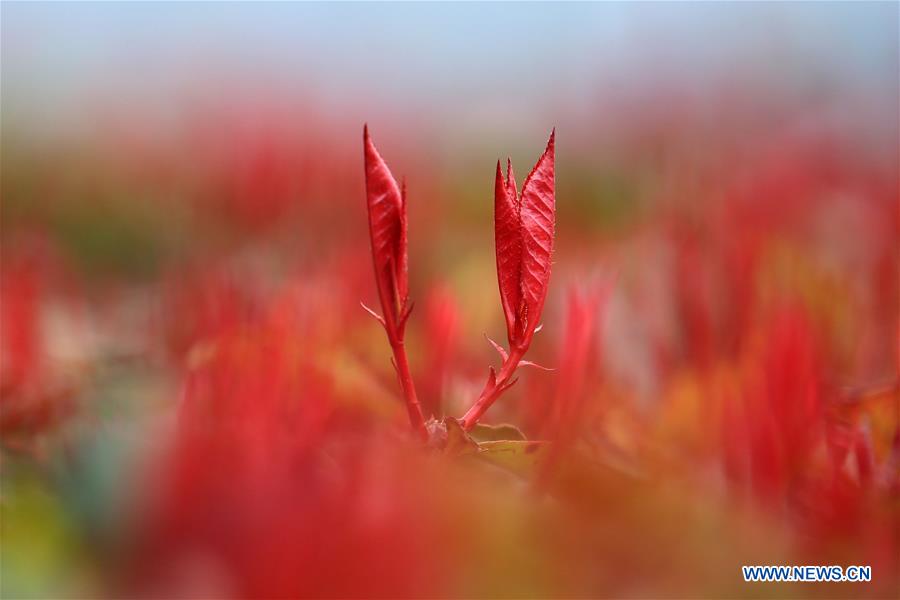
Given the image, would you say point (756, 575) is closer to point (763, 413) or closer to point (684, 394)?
point (763, 413)

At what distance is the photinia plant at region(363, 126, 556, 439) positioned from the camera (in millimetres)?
170

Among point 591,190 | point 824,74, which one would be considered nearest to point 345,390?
point 591,190

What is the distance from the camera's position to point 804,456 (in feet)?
0.76

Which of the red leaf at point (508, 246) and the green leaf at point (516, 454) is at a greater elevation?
the red leaf at point (508, 246)

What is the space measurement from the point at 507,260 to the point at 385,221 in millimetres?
28

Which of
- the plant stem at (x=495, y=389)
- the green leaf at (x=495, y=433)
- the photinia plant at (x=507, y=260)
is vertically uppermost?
the photinia plant at (x=507, y=260)

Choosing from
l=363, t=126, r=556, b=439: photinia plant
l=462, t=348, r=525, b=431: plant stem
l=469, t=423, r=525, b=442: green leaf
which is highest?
l=363, t=126, r=556, b=439: photinia plant

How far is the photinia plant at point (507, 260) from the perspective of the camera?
170mm

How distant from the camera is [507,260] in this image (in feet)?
0.59

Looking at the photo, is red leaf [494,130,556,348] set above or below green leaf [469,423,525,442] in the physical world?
above

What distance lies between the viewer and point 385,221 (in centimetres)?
17

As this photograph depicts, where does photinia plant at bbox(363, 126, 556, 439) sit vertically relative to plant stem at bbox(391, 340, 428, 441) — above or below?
above

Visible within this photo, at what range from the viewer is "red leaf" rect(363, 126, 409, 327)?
0.17 meters

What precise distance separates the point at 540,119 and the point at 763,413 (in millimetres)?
916
